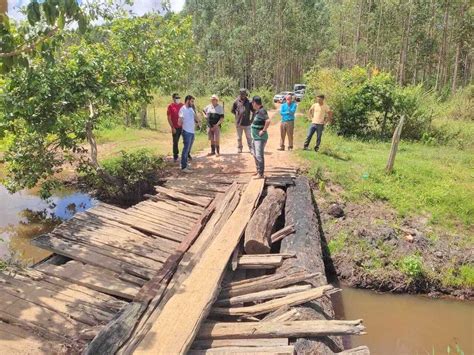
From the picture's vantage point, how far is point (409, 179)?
1066cm

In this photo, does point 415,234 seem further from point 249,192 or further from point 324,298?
point 324,298

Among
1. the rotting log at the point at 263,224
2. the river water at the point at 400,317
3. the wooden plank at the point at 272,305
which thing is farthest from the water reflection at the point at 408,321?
the wooden plank at the point at 272,305

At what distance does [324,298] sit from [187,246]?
77.9 inches

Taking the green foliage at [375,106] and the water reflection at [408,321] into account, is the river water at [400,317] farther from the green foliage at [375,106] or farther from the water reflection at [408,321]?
the green foliage at [375,106]

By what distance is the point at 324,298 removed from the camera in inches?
197

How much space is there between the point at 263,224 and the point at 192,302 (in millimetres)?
2445

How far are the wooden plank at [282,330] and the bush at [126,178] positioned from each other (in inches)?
270

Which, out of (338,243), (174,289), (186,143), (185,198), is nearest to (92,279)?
(174,289)

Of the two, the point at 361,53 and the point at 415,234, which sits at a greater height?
the point at 361,53

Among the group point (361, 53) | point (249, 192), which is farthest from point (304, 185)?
point (361, 53)

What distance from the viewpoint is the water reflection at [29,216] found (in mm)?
8430

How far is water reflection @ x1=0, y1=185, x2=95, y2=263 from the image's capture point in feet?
27.7

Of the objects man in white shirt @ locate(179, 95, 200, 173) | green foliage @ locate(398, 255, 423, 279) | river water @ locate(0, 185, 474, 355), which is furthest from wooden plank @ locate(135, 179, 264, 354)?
man in white shirt @ locate(179, 95, 200, 173)

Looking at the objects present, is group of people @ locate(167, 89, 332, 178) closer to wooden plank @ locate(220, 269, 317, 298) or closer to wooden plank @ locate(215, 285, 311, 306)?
wooden plank @ locate(220, 269, 317, 298)
